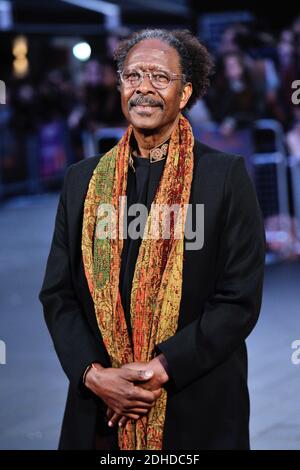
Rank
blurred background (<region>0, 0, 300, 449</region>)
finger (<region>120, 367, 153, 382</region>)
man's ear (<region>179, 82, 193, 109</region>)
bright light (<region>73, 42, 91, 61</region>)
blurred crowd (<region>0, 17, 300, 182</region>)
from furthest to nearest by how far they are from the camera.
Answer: bright light (<region>73, 42, 91, 61</region>) → blurred crowd (<region>0, 17, 300, 182</region>) → blurred background (<region>0, 0, 300, 449</region>) → man's ear (<region>179, 82, 193, 109</region>) → finger (<region>120, 367, 153, 382</region>)

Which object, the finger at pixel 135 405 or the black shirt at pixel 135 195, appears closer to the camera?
the finger at pixel 135 405

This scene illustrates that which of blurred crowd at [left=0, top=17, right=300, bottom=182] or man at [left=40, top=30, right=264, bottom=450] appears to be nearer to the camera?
man at [left=40, top=30, right=264, bottom=450]

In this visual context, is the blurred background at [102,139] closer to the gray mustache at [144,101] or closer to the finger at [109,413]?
the gray mustache at [144,101]

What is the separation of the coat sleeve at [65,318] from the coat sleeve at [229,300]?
236 mm

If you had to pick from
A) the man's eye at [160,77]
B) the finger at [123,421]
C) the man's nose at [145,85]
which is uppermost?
the man's eye at [160,77]

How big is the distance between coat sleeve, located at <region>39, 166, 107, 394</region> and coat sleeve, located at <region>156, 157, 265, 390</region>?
24 cm

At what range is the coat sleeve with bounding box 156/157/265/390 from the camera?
3.29 meters

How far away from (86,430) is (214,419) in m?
0.41

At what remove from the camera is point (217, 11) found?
38.0 feet

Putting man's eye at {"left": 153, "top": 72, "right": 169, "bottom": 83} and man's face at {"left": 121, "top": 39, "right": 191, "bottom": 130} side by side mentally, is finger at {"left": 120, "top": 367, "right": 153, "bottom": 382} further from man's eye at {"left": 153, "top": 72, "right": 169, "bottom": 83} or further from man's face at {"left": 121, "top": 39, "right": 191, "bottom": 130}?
man's eye at {"left": 153, "top": 72, "right": 169, "bottom": 83}

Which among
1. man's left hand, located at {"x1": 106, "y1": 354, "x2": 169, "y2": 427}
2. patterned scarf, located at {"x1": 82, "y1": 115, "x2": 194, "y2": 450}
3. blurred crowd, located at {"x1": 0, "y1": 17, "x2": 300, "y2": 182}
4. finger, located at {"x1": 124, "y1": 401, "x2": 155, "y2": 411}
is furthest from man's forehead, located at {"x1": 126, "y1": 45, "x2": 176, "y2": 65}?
blurred crowd, located at {"x1": 0, "y1": 17, "x2": 300, "y2": 182}

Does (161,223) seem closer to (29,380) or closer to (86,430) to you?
(86,430)

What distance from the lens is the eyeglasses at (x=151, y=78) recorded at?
344cm

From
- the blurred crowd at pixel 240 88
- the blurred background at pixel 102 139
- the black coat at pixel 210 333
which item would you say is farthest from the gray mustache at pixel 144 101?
the blurred crowd at pixel 240 88
